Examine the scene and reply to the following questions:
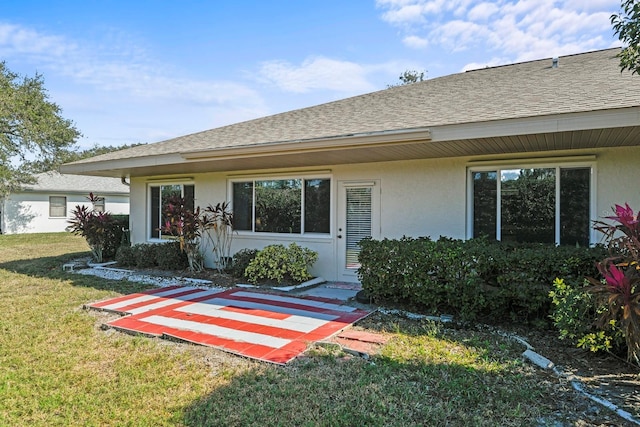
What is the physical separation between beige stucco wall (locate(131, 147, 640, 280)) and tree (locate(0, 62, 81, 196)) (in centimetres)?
1760

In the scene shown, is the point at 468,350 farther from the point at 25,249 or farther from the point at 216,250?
the point at 25,249

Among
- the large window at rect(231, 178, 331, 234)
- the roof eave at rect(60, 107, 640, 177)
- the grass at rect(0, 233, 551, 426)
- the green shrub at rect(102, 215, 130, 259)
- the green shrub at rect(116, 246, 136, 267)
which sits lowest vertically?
the grass at rect(0, 233, 551, 426)

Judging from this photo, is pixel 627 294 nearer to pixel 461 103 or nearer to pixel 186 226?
pixel 461 103

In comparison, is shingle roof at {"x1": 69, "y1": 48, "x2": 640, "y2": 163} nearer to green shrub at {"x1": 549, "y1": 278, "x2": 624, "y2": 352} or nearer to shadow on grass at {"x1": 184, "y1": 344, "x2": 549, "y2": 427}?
green shrub at {"x1": 549, "y1": 278, "x2": 624, "y2": 352}

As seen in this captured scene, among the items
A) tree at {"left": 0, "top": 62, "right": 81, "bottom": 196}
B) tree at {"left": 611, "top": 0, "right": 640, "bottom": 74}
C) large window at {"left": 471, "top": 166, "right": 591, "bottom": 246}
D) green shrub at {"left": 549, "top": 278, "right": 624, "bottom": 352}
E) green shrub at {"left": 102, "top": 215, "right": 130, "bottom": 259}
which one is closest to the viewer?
tree at {"left": 611, "top": 0, "right": 640, "bottom": 74}

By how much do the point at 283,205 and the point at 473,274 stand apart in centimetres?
492

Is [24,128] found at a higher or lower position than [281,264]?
higher

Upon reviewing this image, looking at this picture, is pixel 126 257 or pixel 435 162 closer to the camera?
pixel 435 162

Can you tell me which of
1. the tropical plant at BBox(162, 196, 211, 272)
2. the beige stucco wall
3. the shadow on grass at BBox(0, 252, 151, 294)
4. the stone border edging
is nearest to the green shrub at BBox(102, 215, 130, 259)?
the shadow on grass at BBox(0, 252, 151, 294)

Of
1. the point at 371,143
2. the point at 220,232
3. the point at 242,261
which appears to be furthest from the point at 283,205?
the point at 371,143

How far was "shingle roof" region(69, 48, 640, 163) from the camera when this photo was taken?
541cm

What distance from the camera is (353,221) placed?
8195 millimetres

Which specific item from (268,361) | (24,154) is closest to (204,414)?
(268,361)

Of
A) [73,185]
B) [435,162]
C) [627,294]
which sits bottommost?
[627,294]
